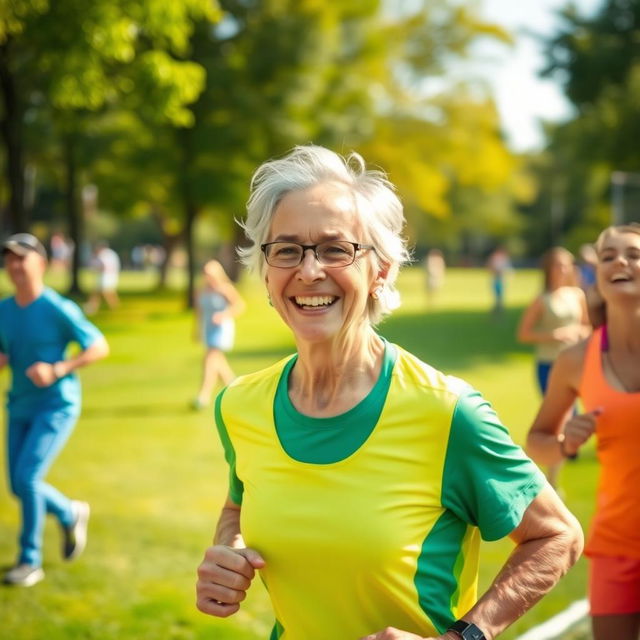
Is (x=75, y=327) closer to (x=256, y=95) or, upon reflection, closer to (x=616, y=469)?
(x=616, y=469)

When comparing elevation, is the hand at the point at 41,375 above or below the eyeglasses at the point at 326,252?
below

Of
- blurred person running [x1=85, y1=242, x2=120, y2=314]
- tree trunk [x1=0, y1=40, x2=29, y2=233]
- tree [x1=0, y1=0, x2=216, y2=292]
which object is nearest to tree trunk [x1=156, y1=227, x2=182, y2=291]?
blurred person running [x1=85, y1=242, x2=120, y2=314]

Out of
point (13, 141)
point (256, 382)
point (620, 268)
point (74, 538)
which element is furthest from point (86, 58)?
point (256, 382)

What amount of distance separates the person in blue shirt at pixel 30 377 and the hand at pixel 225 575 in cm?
408

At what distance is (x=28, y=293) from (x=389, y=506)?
4634mm

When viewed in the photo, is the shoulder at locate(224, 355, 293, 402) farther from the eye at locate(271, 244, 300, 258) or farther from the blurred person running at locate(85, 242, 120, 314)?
the blurred person running at locate(85, 242, 120, 314)

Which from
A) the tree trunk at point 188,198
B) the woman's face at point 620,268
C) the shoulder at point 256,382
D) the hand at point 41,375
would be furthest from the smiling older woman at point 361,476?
the tree trunk at point 188,198

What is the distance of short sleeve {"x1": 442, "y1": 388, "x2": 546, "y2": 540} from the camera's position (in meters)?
2.15

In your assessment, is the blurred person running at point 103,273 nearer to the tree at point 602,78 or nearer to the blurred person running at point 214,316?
the blurred person running at point 214,316

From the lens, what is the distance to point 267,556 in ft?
7.46

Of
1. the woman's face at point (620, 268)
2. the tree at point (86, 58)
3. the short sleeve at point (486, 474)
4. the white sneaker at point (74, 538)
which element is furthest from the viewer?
the tree at point (86, 58)

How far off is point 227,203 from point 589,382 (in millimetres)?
25700

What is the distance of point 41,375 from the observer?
5.97 meters

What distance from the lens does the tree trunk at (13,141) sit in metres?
16.6
